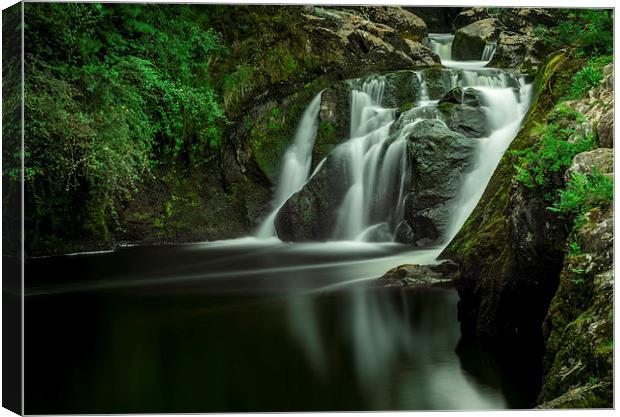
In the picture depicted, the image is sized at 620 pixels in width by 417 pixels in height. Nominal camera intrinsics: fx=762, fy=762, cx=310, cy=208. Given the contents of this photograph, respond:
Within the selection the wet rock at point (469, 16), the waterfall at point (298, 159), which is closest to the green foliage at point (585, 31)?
the wet rock at point (469, 16)

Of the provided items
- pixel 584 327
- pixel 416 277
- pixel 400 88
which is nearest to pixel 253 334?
pixel 416 277

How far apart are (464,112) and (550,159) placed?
2.81m

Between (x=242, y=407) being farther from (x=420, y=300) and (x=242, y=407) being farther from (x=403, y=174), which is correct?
(x=403, y=174)

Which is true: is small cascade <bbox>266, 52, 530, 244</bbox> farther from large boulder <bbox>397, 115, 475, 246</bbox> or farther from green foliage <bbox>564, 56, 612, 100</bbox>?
green foliage <bbox>564, 56, 612, 100</bbox>

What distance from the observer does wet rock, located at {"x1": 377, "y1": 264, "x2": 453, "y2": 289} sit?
537 centimetres

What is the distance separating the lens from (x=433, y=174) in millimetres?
6945

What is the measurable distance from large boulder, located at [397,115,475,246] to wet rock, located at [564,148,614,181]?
1580 mm

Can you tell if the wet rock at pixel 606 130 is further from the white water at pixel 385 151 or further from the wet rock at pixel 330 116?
the wet rock at pixel 330 116

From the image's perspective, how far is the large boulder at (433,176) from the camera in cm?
621

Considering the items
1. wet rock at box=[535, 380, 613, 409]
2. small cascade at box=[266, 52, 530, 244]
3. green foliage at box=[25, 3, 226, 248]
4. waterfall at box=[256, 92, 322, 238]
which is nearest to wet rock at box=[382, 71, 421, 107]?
small cascade at box=[266, 52, 530, 244]

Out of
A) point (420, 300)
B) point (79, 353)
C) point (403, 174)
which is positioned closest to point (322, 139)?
point (403, 174)

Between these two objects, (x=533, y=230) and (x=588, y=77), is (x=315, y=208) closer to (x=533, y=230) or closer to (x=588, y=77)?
(x=533, y=230)

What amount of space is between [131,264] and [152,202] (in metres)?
0.88

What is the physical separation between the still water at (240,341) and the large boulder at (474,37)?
1.75m
